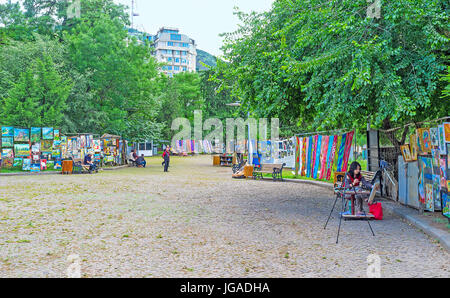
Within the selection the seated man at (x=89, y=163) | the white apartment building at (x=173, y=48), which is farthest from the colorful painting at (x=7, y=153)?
the white apartment building at (x=173, y=48)

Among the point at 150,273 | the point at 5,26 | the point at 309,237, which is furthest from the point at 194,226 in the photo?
the point at 5,26

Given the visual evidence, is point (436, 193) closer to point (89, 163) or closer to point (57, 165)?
point (89, 163)

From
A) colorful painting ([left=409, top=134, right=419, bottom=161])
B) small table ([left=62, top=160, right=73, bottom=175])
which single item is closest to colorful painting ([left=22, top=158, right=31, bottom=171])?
small table ([left=62, top=160, right=73, bottom=175])

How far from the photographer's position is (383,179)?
543 inches

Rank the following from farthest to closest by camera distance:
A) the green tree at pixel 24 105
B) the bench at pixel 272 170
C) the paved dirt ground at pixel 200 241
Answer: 1. the green tree at pixel 24 105
2. the bench at pixel 272 170
3. the paved dirt ground at pixel 200 241

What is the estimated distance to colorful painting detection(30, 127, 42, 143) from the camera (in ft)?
87.8

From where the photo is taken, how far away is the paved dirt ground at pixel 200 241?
5.86 meters

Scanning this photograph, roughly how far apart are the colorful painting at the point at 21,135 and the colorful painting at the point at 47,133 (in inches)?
36.2

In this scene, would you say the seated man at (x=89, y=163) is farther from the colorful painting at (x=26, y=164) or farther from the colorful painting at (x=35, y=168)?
the colorful painting at (x=26, y=164)

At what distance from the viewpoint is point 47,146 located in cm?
2744

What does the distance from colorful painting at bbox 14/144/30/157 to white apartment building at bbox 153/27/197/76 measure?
11764 cm

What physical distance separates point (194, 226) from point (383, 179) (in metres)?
7.55

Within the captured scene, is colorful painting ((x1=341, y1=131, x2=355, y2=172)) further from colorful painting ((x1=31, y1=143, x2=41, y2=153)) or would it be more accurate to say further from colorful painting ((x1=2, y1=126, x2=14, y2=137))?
colorful painting ((x1=2, y1=126, x2=14, y2=137))
